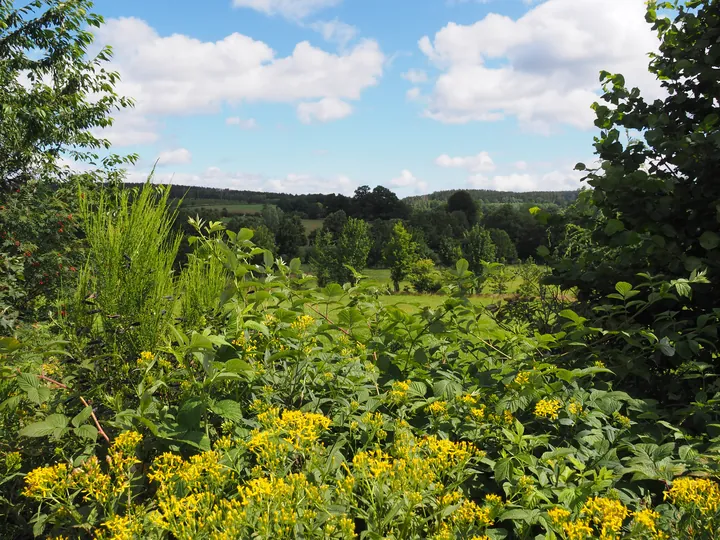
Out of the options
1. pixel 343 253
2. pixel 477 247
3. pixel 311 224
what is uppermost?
pixel 311 224

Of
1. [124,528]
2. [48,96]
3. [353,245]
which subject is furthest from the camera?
[353,245]

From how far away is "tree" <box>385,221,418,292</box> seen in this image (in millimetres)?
47938

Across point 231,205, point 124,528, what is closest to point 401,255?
point 231,205

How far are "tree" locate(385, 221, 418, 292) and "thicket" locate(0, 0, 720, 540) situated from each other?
44.2 meters

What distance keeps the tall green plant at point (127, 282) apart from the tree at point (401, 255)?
45.1 m

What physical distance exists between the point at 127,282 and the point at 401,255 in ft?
152

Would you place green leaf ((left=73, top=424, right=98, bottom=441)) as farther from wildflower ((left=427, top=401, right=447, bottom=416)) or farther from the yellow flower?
wildflower ((left=427, top=401, right=447, bottom=416))

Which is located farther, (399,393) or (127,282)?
(127,282)

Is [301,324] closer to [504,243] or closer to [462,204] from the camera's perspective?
[504,243]

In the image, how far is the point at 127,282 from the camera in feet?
7.81

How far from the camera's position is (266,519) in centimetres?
120

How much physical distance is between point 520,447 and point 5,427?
2.20m

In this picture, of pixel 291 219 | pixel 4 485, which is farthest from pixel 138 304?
pixel 291 219

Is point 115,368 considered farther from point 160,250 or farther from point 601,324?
point 601,324
